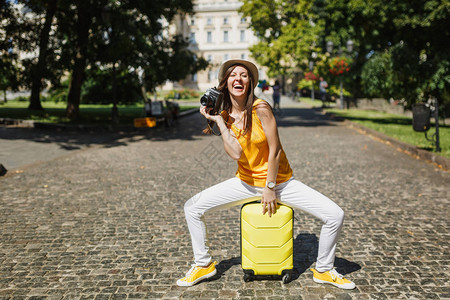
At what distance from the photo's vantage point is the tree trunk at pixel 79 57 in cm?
1845

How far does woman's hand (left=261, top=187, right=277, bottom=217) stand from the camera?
3152 mm

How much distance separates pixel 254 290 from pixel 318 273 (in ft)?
1.83

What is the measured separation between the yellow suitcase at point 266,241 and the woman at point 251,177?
81 mm

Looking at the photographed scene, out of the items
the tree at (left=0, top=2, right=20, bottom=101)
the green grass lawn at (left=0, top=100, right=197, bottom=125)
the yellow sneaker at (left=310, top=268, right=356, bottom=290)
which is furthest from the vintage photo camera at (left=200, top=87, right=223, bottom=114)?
the tree at (left=0, top=2, right=20, bottom=101)

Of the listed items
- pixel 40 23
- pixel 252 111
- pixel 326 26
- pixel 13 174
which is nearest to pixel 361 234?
pixel 252 111

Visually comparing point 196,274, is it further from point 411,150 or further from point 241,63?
point 411,150

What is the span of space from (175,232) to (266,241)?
168 cm

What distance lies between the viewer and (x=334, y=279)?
334cm

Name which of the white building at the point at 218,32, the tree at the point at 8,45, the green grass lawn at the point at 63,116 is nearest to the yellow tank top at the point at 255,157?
the green grass lawn at the point at 63,116

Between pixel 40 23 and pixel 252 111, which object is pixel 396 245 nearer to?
pixel 252 111

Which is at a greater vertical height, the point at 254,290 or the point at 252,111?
the point at 252,111

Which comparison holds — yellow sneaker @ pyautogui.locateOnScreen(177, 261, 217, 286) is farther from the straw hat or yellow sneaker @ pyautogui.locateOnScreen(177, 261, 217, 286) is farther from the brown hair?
the straw hat

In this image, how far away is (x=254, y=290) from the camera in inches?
130

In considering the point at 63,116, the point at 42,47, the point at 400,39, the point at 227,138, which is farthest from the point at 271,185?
the point at 42,47
